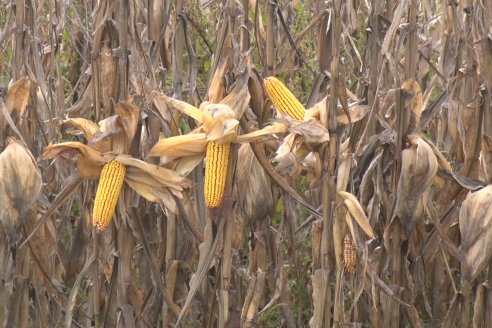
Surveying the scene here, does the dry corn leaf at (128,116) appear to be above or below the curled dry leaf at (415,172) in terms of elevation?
above

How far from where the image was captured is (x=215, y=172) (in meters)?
1.92

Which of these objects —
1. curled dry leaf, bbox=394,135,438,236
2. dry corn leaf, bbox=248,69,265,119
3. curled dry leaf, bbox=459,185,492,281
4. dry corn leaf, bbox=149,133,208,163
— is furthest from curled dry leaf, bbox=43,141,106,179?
curled dry leaf, bbox=459,185,492,281

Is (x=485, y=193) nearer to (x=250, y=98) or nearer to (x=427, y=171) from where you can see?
(x=427, y=171)

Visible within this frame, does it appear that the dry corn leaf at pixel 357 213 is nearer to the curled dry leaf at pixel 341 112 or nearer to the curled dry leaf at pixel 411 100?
the curled dry leaf at pixel 341 112

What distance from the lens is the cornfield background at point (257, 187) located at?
2.06 metres

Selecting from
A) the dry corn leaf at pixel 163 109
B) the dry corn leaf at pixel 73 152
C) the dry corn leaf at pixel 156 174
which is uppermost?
the dry corn leaf at pixel 163 109

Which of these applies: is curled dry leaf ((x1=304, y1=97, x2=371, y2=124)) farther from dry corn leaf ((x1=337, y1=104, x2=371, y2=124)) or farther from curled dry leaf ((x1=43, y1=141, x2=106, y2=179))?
curled dry leaf ((x1=43, y1=141, x2=106, y2=179))

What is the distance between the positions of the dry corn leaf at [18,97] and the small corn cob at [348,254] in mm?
891

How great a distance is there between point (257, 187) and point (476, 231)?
0.57 meters

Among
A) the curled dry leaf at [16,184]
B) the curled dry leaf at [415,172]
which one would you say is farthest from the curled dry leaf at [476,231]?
the curled dry leaf at [16,184]

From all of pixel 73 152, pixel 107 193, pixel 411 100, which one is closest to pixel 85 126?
pixel 73 152

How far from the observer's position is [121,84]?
2137 mm

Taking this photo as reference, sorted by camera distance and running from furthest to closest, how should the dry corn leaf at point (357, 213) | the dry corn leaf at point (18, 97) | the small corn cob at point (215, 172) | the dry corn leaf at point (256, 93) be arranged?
A: the dry corn leaf at point (18, 97) → the dry corn leaf at point (256, 93) → the dry corn leaf at point (357, 213) → the small corn cob at point (215, 172)

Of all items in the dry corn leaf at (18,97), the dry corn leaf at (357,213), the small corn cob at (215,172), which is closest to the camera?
the small corn cob at (215,172)
